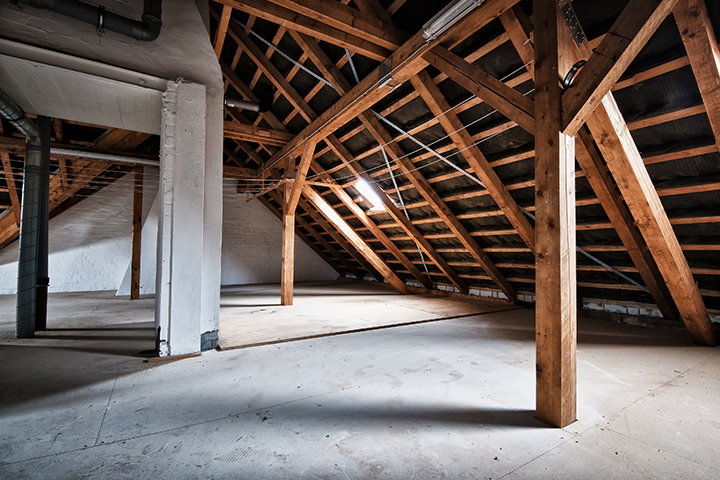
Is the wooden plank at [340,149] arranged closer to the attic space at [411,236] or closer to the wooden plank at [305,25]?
the attic space at [411,236]

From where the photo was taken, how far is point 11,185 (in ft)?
19.4

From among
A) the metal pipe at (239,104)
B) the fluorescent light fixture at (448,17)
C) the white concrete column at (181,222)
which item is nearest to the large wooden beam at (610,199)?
the fluorescent light fixture at (448,17)

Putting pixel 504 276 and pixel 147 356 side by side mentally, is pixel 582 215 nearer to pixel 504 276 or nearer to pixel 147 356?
pixel 504 276

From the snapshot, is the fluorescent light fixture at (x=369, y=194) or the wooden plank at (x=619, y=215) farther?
the fluorescent light fixture at (x=369, y=194)

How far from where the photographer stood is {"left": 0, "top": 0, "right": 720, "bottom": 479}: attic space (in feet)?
5.74

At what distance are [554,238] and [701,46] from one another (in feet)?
5.78

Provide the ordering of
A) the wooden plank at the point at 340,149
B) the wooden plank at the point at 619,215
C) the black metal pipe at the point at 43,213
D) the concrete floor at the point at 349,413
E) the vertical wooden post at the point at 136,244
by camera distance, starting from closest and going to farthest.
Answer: the concrete floor at the point at 349,413 < the wooden plank at the point at 619,215 < the black metal pipe at the point at 43,213 < the wooden plank at the point at 340,149 < the vertical wooden post at the point at 136,244

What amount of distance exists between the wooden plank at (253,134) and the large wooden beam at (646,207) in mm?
4642

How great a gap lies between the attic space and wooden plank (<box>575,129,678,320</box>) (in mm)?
29

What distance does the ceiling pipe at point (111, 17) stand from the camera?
2445mm

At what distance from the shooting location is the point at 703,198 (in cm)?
305

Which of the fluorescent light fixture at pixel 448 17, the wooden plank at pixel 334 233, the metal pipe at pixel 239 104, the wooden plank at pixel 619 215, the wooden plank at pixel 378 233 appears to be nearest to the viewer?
the fluorescent light fixture at pixel 448 17

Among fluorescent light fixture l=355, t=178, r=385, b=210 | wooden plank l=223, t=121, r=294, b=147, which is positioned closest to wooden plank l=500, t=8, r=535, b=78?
fluorescent light fixture l=355, t=178, r=385, b=210

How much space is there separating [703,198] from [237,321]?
5376mm
